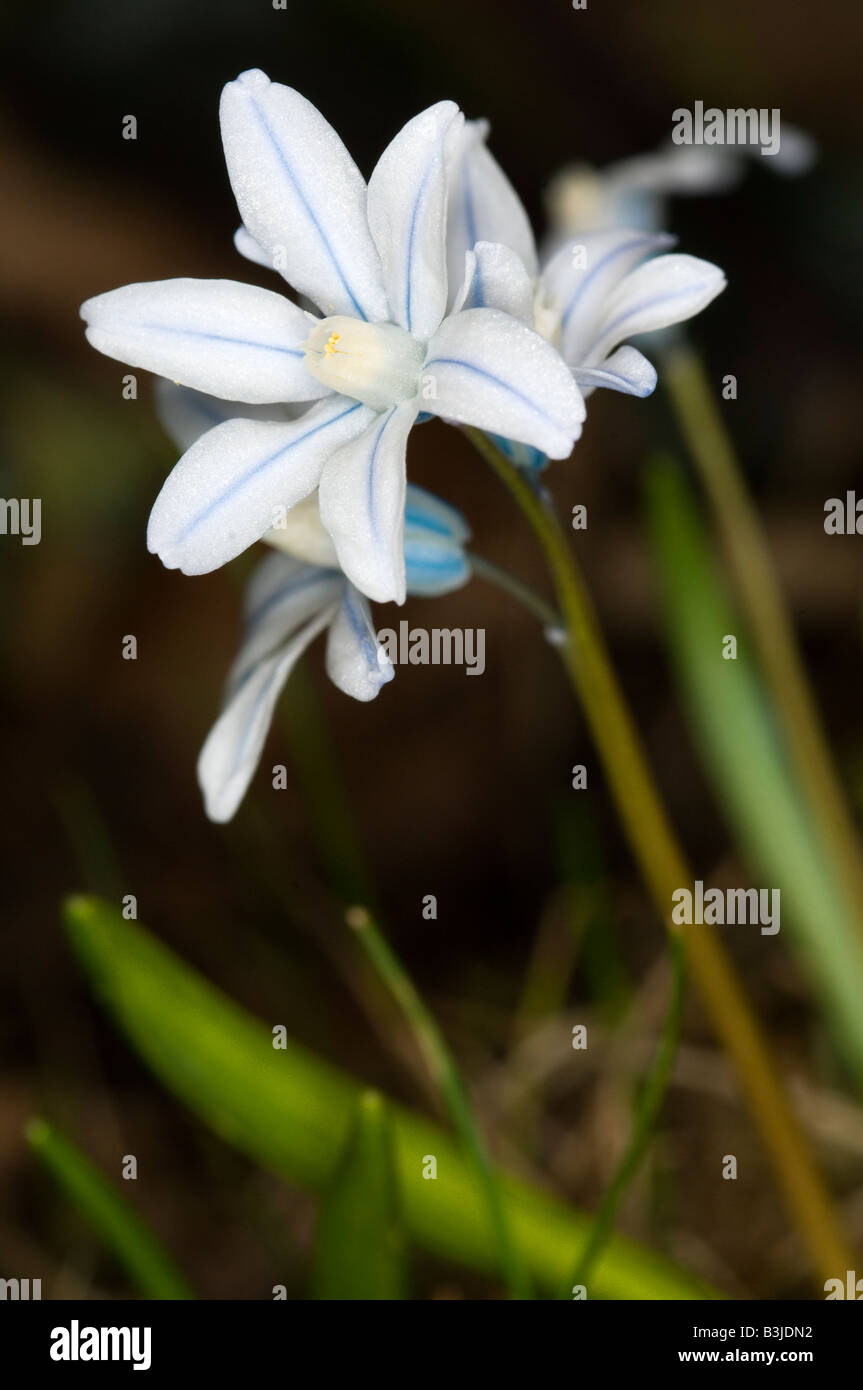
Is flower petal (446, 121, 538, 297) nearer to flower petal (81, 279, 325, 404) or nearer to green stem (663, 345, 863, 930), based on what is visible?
flower petal (81, 279, 325, 404)

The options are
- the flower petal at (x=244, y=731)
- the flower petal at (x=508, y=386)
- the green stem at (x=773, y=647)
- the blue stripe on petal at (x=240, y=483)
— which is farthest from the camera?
the green stem at (x=773, y=647)

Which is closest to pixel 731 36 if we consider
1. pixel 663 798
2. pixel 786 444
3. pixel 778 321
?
pixel 778 321

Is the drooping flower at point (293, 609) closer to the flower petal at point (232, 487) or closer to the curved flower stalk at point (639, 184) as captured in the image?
the flower petal at point (232, 487)

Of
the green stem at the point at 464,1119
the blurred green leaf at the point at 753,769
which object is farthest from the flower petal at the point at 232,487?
the blurred green leaf at the point at 753,769

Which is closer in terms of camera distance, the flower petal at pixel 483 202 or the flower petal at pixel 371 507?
the flower petal at pixel 371 507

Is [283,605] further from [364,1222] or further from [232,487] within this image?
[364,1222]

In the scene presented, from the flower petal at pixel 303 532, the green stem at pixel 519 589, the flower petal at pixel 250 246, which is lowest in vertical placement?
the green stem at pixel 519 589

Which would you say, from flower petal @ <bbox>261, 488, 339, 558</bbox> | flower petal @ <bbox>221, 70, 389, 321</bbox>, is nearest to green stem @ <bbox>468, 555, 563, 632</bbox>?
flower petal @ <bbox>261, 488, 339, 558</bbox>

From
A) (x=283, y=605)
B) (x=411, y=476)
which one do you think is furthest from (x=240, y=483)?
(x=411, y=476)
